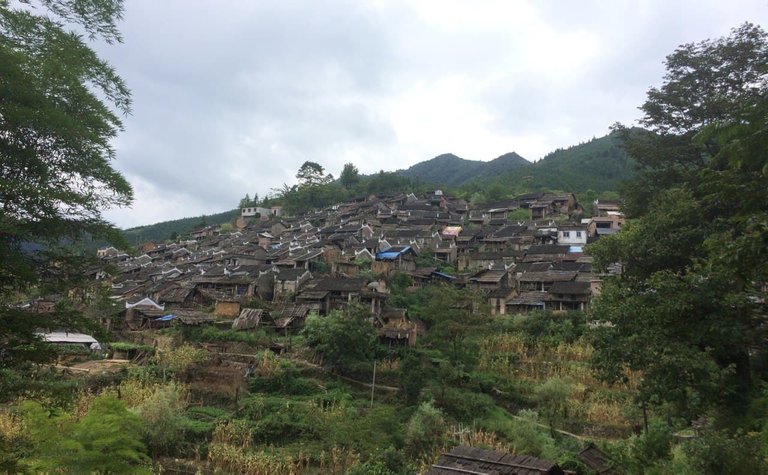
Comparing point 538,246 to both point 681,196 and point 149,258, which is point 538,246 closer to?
point 681,196

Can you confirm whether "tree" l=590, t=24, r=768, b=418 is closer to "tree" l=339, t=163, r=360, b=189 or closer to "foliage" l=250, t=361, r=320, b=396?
"foliage" l=250, t=361, r=320, b=396

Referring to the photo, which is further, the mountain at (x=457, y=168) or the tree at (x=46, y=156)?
the mountain at (x=457, y=168)

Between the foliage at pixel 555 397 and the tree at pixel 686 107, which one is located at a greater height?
the tree at pixel 686 107

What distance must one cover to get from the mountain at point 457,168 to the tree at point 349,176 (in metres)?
43.0

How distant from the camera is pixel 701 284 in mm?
11992

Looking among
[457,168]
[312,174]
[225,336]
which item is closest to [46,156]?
[225,336]

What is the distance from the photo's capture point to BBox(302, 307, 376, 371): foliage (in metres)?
24.5

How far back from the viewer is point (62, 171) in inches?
249

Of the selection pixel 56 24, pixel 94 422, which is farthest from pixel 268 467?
pixel 56 24

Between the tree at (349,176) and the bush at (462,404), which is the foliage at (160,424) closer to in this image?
the bush at (462,404)

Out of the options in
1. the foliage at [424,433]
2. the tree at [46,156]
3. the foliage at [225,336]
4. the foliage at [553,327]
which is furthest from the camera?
the foliage at [225,336]

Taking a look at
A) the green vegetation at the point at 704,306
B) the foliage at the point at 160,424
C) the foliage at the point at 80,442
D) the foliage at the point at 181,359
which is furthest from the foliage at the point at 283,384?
the green vegetation at the point at 704,306

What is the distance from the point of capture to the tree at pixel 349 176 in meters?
83.8

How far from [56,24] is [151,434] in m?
14.0
